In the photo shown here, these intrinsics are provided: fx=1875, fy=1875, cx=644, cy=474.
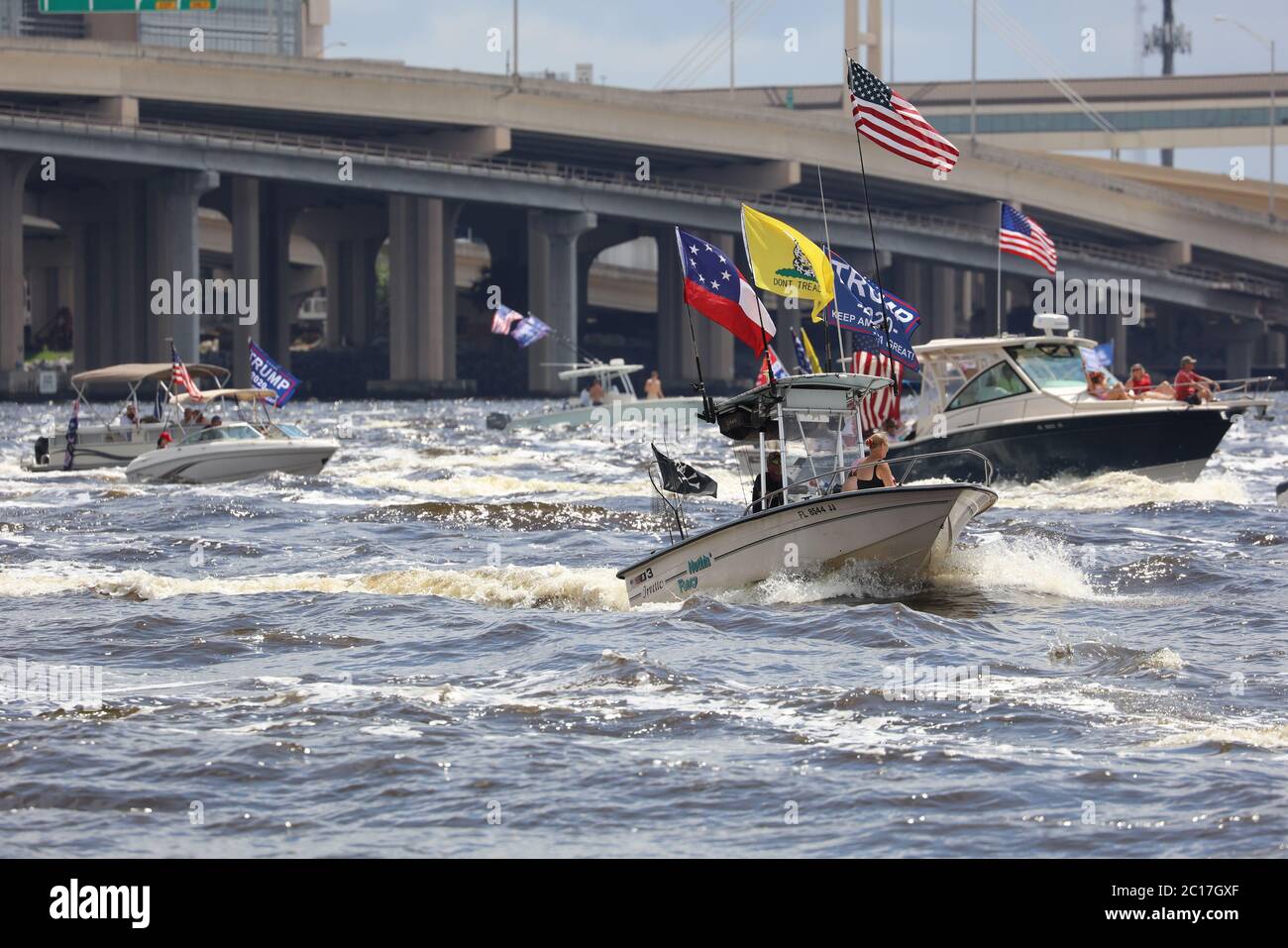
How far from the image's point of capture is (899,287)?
149 meters

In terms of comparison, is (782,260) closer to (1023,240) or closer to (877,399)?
(877,399)

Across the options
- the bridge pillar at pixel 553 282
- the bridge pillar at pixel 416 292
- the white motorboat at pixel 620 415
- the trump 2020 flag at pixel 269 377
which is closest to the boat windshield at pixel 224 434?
the trump 2020 flag at pixel 269 377

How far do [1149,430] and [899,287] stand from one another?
117 m

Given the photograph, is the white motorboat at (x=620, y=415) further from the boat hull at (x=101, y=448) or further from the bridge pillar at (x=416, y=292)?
the bridge pillar at (x=416, y=292)

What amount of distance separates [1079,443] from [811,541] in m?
15.3

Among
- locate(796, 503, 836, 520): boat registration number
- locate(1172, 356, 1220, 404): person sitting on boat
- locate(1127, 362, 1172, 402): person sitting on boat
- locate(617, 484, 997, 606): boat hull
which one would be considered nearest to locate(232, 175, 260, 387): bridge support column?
locate(1127, 362, 1172, 402): person sitting on boat

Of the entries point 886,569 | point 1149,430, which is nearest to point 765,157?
point 1149,430

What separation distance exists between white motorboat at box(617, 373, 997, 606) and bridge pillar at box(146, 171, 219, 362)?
7830 centimetres

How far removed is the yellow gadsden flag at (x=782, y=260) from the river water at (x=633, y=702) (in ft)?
10.0

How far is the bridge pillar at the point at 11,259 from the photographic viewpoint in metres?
95.1

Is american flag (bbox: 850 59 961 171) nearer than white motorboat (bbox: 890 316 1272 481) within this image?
Yes

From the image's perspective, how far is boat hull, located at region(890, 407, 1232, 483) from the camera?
33.3 meters

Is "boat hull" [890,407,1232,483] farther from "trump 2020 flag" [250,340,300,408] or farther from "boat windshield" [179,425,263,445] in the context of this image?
"boat windshield" [179,425,263,445]

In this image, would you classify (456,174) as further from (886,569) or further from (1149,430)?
(886,569)
